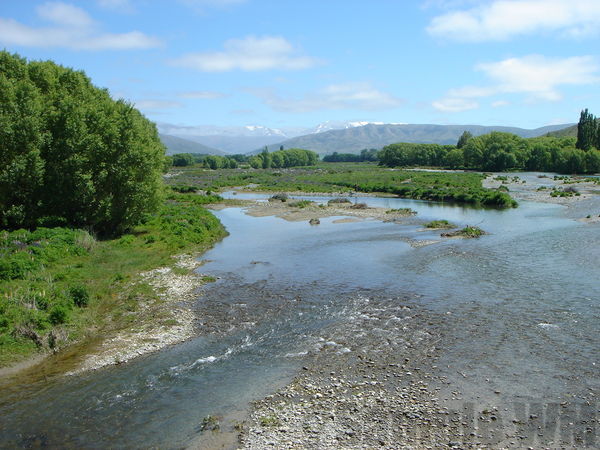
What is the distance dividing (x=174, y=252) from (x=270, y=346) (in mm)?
21405

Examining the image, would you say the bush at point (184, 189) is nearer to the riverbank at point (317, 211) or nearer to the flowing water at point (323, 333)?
the riverbank at point (317, 211)

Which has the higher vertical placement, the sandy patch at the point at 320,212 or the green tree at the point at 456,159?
the green tree at the point at 456,159

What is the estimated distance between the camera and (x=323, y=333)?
72.5ft

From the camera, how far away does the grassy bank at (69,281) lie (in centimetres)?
2056

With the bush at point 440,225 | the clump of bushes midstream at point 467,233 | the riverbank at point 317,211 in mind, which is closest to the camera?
the clump of bushes midstream at point 467,233

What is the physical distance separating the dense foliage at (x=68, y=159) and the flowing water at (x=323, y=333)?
980cm

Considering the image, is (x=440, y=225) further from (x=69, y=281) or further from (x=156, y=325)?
(x=69, y=281)

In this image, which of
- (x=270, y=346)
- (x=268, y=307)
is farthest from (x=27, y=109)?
(x=270, y=346)

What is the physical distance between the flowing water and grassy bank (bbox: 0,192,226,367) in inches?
134

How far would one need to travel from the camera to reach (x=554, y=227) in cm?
5025

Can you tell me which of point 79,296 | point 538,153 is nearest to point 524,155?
point 538,153

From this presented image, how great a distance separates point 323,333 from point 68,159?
94.3 feet

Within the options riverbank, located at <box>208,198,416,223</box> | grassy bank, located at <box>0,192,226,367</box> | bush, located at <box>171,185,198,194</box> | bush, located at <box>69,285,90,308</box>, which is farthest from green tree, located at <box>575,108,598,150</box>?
bush, located at <box>69,285,90,308</box>

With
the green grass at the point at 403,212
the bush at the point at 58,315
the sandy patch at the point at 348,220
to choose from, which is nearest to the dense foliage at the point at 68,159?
the bush at the point at 58,315
